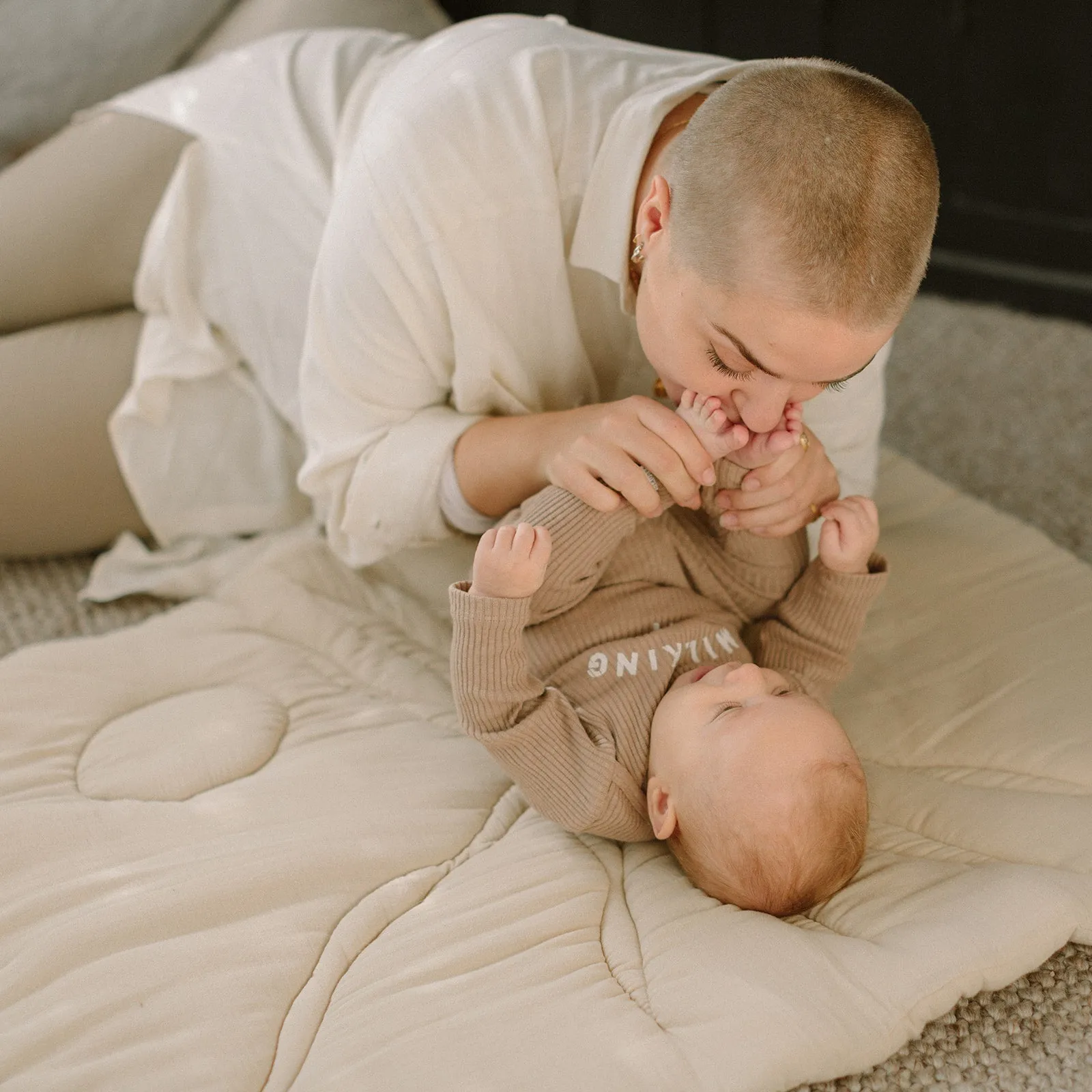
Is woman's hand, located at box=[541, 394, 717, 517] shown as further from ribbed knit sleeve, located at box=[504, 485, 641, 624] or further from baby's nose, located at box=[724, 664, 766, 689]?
baby's nose, located at box=[724, 664, 766, 689]

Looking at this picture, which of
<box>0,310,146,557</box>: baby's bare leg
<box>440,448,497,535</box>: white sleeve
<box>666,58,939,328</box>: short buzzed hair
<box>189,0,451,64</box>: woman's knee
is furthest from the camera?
<box>189,0,451,64</box>: woman's knee

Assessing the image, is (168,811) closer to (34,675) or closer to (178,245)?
(34,675)

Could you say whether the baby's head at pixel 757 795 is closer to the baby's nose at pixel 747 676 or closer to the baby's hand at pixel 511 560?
the baby's nose at pixel 747 676

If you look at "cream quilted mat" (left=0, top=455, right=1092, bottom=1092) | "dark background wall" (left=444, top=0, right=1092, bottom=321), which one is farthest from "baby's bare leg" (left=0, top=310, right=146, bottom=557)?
"dark background wall" (left=444, top=0, right=1092, bottom=321)

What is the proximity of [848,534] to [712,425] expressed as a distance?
210 mm

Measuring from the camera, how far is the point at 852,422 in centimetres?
127

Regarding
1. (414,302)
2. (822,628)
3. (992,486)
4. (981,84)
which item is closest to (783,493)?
(822,628)

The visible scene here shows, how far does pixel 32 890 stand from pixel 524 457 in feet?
1.84

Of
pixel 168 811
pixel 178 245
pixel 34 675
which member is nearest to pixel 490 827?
pixel 168 811

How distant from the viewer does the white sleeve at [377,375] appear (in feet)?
3.74

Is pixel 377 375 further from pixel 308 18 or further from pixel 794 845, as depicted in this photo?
pixel 308 18

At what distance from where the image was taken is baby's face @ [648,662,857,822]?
922 millimetres

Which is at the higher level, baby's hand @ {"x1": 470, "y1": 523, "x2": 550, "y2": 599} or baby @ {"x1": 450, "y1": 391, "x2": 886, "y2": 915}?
baby's hand @ {"x1": 470, "y1": 523, "x2": 550, "y2": 599}

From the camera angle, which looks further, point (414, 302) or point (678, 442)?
point (414, 302)
